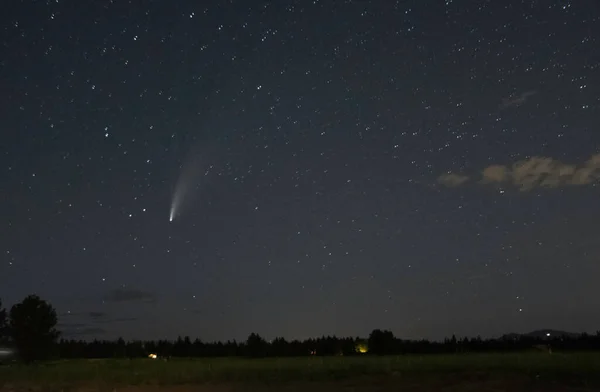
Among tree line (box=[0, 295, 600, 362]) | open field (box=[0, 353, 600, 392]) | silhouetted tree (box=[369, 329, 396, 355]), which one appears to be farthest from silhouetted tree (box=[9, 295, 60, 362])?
silhouetted tree (box=[369, 329, 396, 355])

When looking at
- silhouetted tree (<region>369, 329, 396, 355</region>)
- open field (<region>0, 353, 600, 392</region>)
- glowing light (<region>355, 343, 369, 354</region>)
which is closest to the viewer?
open field (<region>0, 353, 600, 392</region>)

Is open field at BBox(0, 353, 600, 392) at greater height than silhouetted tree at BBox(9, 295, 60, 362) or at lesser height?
lesser

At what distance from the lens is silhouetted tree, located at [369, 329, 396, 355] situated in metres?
128

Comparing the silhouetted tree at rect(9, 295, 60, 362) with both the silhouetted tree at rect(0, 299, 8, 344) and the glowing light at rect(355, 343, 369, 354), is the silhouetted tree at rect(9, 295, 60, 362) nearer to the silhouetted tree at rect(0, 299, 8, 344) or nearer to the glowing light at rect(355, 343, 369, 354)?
the silhouetted tree at rect(0, 299, 8, 344)

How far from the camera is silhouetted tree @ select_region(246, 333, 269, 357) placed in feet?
437

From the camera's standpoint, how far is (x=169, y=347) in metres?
165

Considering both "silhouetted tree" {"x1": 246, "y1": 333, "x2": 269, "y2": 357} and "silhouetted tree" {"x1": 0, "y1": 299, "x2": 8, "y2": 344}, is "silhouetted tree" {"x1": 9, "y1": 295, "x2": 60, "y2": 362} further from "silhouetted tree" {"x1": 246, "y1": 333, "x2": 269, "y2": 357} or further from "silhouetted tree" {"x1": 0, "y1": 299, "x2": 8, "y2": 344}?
"silhouetted tree" {"x1": 246, "y1": 333, "x2": 269, "y2": 357}

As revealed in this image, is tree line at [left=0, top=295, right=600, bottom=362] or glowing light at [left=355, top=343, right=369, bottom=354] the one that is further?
glowing light at [left=355, top=343, right=369, bottom=354]

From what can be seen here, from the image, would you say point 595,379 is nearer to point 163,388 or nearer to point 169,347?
point 163,388

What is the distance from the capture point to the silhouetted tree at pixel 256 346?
437ft

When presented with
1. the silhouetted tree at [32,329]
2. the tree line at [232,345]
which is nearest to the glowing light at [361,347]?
the tree line at [232,345]

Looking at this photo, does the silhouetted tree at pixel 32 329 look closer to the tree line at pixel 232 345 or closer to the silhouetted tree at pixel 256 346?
the tree line at pixel 232 345

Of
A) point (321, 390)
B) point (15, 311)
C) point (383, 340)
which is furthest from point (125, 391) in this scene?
point (383, 340)

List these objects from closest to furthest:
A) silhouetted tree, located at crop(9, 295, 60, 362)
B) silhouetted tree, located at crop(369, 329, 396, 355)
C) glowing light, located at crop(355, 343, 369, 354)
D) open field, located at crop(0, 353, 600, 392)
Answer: open field, located at crop(0, 353, 600, 392) < silhouetted tree, located at crop(9, 295, 60, 362) < silhouetted tree, located at crop(369, 329, 396, 355) < glowing light, located at crop(355, 343, 369, 354)
